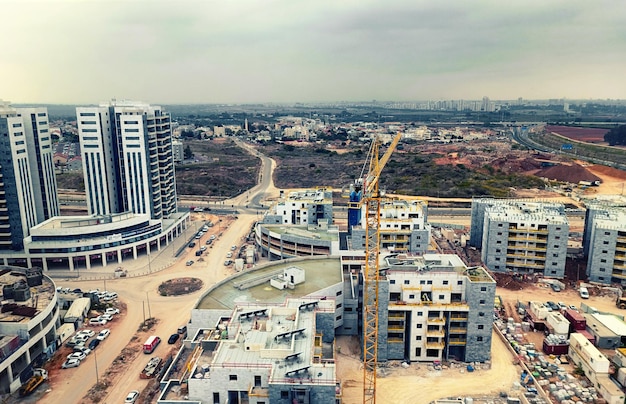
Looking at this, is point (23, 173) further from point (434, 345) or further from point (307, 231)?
point (434, 345)

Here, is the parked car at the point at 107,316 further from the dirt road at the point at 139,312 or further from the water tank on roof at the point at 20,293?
the water tank on roof at the point at 20,293

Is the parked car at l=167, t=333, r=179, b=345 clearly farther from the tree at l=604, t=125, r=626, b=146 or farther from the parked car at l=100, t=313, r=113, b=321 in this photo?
the tree at l=604, t=125, r=626, b=146

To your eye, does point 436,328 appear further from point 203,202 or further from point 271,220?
point 203,202

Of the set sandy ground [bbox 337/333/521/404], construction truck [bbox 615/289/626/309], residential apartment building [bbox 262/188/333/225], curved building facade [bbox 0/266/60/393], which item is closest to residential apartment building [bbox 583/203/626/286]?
construction truck [bbox 615/289/626/309]

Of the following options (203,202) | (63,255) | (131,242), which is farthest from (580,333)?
(203,202)

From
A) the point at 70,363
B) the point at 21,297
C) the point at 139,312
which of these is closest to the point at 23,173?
the point at 21,297

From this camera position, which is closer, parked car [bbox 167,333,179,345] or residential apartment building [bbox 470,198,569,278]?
parked car [bbox 167,333,179,345]
